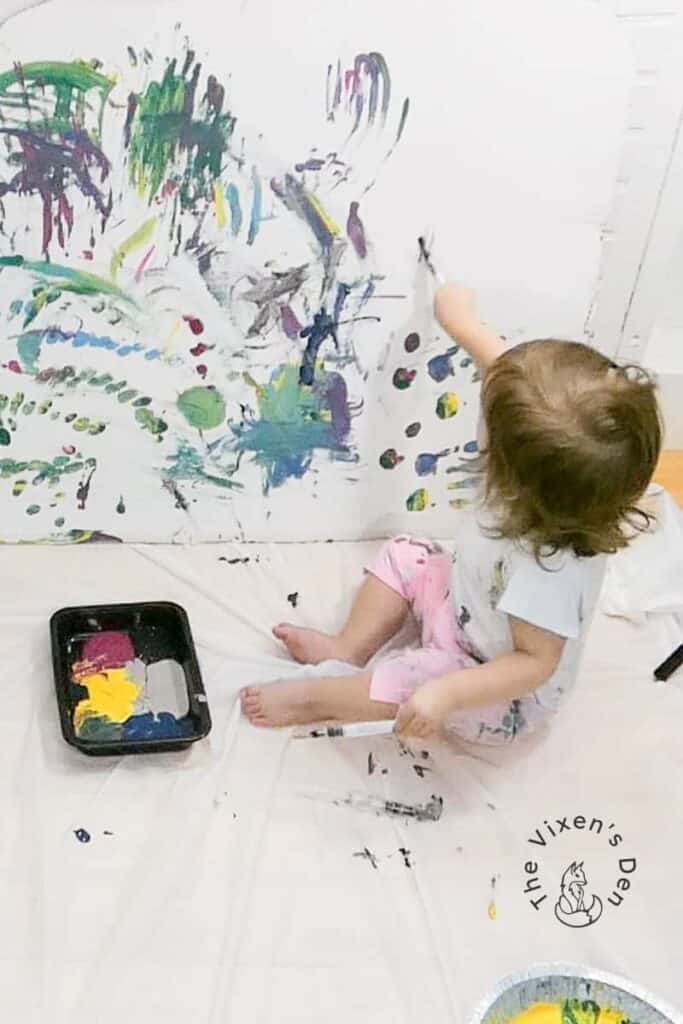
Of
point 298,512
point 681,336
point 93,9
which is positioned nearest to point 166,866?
point 298,512

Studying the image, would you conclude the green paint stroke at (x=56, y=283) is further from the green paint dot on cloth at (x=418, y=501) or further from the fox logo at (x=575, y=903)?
the fox logo at (x=575, y=903)

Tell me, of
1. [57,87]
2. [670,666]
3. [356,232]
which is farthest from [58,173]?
[670,666]

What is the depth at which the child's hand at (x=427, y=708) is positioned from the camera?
1.10 metres

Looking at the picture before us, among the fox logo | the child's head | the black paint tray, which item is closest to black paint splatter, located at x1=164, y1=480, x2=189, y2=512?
the black paint tray

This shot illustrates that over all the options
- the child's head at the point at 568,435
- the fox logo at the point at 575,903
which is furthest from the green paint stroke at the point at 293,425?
the fox logo at the point at 575,903

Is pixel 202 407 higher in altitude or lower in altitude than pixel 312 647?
higher

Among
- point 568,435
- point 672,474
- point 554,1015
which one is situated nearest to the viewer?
point 568,435

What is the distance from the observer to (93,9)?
1.06m

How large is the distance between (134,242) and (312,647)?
18.1 inches

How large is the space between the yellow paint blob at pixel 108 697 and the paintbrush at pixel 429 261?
1.73 ft

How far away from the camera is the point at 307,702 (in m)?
1.24

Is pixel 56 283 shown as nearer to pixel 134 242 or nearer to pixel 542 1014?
pixel 134 242

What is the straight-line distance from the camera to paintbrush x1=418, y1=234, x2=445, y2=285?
3.96 ft

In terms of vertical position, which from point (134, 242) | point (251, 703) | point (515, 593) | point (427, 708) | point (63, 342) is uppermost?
point (134, 242)
